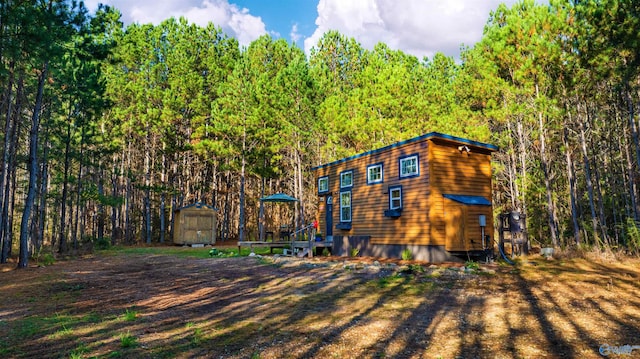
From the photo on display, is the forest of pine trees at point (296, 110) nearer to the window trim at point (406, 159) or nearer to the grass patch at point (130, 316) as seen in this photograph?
the window trim at point (406, 159)

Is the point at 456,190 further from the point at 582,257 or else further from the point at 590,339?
the point at 590,339

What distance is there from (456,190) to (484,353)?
10541mm

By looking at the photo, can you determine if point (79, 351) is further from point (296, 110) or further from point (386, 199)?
point (296, 110)

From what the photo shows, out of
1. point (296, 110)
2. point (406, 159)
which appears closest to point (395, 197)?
point (406, 159)

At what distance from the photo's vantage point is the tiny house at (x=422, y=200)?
13.8 meters

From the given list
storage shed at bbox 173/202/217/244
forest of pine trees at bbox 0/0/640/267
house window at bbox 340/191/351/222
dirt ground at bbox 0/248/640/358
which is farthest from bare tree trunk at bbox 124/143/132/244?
dirt ground at bbox 0/248/640/358

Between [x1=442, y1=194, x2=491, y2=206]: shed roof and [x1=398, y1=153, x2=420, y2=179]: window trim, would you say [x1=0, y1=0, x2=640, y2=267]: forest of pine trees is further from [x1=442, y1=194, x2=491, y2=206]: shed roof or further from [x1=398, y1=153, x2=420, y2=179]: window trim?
[x1=398, y1=153, x2=420, y2=179]: window trim

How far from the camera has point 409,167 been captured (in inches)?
585

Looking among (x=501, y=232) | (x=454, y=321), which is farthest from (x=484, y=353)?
(x=501, y=232)

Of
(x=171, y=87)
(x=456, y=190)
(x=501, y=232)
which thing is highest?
(x=171, y=87)

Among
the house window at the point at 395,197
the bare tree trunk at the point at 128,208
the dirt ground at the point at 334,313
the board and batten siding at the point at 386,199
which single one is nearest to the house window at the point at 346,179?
the board and batten siding at the point at 386,199

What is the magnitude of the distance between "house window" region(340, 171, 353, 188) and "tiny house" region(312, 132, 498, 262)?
260mm

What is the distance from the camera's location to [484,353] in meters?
4.67

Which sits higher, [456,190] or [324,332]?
[456,190]
